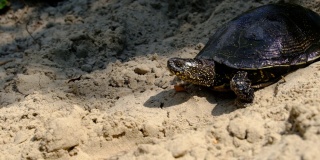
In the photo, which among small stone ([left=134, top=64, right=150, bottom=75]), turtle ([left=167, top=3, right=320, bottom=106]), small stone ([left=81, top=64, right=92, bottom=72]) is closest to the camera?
turtle ([left=167, top=3, right=320, bottom=106])

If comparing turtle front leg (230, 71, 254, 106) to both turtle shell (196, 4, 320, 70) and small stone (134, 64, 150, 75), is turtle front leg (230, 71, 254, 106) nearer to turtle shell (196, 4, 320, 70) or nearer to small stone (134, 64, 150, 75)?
turtle shell (196, 4, 320, 70)

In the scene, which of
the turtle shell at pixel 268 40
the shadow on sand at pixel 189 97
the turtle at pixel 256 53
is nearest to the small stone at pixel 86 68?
the shadow on sand at pixel 189 97

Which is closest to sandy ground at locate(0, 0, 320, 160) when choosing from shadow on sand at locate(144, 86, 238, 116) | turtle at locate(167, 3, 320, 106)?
shadow on sand at locate(144, 86, 238, 116)

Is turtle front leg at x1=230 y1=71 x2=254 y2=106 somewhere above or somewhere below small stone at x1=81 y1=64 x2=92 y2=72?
above

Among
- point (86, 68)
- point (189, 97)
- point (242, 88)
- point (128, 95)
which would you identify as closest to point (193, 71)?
point (189, 97)

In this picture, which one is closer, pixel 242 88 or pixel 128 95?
pixel 242 88

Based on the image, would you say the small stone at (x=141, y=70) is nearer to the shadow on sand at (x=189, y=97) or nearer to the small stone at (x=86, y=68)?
the shadow on sand at (x=189, y=97)

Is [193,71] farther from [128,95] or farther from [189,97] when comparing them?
[128,95]
